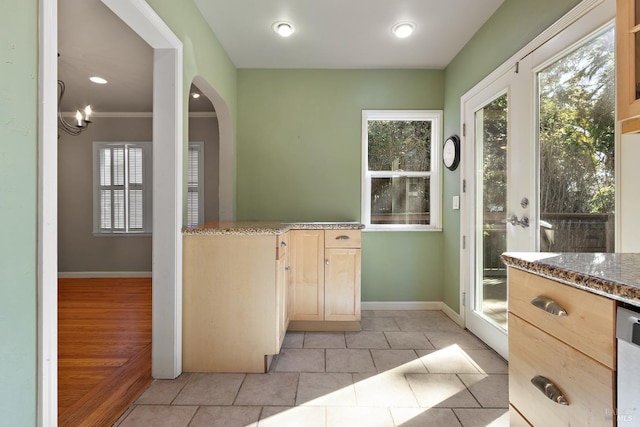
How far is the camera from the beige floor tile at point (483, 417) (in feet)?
5.17

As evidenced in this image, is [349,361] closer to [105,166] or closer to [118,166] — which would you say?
[118,166]

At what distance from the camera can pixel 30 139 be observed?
1015 mm

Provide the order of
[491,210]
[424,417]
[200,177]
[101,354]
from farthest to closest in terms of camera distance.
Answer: [200,177] < [491,210] < [101,354] < [424,417]

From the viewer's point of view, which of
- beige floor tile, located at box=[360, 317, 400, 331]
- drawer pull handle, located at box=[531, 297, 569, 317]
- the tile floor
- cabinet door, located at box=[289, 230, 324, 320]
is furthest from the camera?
beige floor tile, located at box=[360, 317, 400, 331]

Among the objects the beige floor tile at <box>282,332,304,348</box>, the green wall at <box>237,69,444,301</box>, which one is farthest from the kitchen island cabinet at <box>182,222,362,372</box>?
the green wall at <box>237,69,444,301</box>

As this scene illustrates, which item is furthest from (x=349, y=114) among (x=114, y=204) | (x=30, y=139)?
(x=114, y=204)

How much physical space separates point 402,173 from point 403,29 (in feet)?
4.58

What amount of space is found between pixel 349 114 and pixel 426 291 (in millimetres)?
2091

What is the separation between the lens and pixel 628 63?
103cm

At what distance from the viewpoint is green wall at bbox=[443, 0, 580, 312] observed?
1.93 meters

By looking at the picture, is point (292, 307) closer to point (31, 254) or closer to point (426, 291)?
point (426, 291)

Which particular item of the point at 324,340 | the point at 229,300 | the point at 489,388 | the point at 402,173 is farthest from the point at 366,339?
the point at 402,173

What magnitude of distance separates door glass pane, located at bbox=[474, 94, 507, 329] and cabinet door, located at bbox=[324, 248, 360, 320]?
1046 mm

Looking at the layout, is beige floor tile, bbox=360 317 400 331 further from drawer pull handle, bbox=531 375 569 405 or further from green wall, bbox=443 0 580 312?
drawer pull handle, bbox=531 375 569 405
